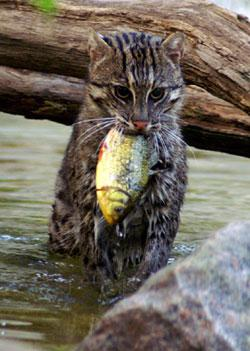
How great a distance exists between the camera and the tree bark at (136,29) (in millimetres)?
8828

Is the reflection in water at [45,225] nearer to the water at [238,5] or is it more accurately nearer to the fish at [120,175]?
the fish at [120,175]

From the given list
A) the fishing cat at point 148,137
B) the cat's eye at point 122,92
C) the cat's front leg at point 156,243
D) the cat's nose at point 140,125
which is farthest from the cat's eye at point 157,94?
the cat's front leg at point 156,243

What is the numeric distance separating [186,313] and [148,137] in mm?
3002

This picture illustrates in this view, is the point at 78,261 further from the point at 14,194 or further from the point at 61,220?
the point at 14,194

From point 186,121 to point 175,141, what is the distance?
1204 mm

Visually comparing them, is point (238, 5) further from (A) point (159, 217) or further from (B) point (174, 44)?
(A) point (159, 217)

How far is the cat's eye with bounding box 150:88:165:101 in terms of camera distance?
27.5ft

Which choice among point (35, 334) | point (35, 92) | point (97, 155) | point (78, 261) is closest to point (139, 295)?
point (35, 334)

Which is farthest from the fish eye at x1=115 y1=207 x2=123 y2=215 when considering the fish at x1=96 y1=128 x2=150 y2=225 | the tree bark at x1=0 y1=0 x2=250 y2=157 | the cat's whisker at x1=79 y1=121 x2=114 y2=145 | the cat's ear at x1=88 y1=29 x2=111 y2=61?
the tree bark at x1=0 y1=0 x2=250 y2=157

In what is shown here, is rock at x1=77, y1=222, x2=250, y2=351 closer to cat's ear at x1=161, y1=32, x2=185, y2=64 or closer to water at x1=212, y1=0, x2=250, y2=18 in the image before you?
cat's ear at x1=161, y1=32, x2=185, y2=64

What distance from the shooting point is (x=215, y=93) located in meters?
9.14

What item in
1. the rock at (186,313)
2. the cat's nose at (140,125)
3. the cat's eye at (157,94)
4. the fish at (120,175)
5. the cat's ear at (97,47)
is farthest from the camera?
the cat's ear at (97,47)

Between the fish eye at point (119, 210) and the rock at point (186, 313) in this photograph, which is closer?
the rock at point (186, 313)

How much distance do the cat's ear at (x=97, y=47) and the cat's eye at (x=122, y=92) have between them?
0.34m
